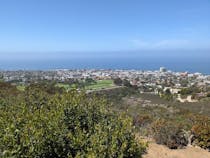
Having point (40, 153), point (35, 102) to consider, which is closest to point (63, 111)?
point (40, 153)

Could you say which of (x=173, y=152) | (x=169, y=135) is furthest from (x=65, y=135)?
(x=169, y=135)

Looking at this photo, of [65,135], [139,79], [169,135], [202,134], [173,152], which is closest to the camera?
[65,135]

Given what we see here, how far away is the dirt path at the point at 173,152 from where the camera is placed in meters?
11.5

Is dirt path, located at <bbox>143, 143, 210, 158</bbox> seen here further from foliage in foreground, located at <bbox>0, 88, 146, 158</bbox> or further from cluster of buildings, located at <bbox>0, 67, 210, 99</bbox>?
cluster of buildings, located at <bbox>0, 67, 210, 99</bbox>

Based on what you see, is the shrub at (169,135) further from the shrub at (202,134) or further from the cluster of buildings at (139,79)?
the cluster of buildings at (139,79)

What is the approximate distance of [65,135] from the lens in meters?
7.41

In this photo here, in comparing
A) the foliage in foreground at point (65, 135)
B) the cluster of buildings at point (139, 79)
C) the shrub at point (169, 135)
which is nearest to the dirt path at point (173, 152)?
the shrub at point (169, 135)

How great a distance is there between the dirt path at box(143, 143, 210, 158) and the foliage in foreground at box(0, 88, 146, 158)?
3.30 metres

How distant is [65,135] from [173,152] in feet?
18.7

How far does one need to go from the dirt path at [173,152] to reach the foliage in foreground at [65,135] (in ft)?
10.8

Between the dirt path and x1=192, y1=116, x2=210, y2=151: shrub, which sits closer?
the dirt path

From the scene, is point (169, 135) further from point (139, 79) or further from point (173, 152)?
point (139, 79)

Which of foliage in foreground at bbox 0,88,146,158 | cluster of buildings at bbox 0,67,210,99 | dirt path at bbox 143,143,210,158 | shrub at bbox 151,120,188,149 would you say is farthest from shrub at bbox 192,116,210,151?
cluster of buildings at bbox 0,67,210,99

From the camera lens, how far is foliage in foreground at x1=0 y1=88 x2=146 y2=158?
6883 millimetres
